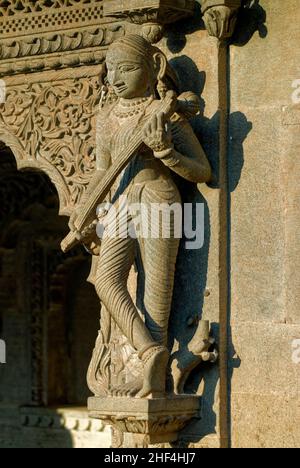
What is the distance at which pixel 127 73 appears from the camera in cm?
588

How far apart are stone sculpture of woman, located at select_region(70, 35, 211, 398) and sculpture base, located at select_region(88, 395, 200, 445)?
2.3 inches

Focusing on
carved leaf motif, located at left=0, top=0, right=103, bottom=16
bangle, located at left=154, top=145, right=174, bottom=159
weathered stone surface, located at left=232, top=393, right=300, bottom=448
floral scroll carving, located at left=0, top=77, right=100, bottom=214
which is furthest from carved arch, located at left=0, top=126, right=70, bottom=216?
weathered stone surface, located at left=232, top=393, right=300, bottom=448

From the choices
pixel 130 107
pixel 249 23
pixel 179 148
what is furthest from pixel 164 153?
pixel 249 23

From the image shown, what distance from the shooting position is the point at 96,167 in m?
6.13

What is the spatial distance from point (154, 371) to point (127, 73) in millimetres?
1094

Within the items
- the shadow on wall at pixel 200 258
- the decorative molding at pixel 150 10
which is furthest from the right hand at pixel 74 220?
the decorative molding at pixel 150 10

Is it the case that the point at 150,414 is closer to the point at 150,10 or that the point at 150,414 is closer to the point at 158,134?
the point at 158,134

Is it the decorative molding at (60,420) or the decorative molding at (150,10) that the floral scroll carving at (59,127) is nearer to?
the decorative molding at (150,10)

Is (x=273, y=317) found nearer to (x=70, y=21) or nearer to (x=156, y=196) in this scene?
(x=156, y=196)

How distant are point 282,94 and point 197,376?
1.11 m

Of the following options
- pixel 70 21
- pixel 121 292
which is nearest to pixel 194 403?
pixel 121 292

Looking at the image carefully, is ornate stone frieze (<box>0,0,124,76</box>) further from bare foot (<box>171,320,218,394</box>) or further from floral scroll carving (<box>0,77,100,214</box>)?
bare foot (<box>171,320,218,394</box>)

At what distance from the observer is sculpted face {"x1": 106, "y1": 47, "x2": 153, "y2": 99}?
585 centimetres

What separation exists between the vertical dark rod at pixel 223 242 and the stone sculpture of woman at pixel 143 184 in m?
0.12
